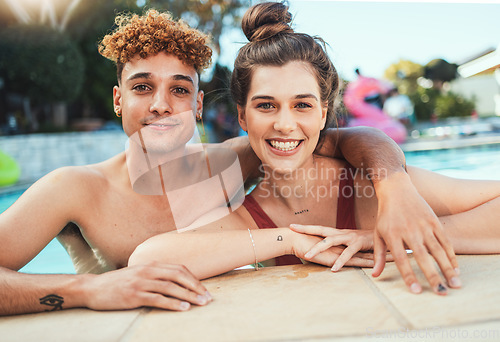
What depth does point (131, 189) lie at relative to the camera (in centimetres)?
248

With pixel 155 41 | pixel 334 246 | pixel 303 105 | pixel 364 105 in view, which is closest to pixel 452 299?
pixel 334 246

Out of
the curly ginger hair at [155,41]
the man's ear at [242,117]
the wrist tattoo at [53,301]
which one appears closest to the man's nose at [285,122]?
the man's ear at [242,117]

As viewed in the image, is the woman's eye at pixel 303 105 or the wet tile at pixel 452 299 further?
the woman's eye at pixel 303 105

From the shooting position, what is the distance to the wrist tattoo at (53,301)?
1494 mm

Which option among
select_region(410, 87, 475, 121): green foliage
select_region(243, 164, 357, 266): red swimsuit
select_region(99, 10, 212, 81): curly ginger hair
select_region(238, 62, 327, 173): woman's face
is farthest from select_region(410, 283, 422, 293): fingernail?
select_region(410, 87, 475, 121): green foliage

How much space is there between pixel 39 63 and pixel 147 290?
37.9ft

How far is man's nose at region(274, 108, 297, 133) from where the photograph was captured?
6.80 ft

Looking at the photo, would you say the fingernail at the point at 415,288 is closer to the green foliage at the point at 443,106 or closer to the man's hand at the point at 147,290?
the man's hand at the point at 147,290

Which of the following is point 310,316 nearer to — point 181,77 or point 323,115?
point 323,115

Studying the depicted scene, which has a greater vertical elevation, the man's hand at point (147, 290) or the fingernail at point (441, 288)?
Answer: the man's hand at point (147, 290)

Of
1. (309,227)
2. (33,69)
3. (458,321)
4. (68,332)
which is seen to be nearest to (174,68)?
(309,227)

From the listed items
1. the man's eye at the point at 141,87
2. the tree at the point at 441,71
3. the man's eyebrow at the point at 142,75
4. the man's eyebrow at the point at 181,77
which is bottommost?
the man's eye at the point at 141,87

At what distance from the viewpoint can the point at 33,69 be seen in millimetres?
10984

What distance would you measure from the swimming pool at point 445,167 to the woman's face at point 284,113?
14.3 ft
